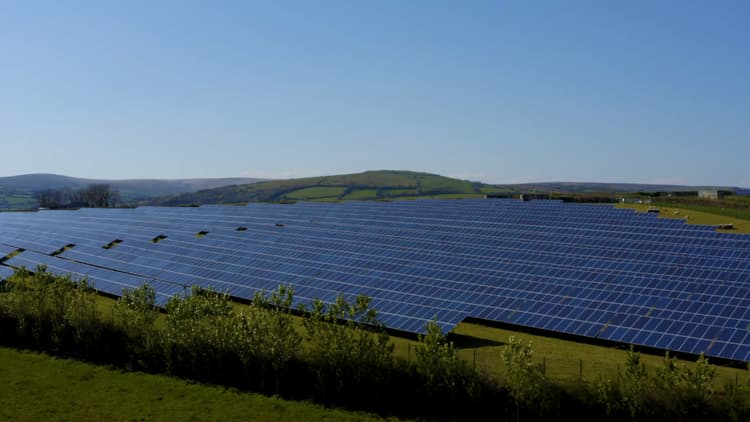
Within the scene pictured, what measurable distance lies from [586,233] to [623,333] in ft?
90.4

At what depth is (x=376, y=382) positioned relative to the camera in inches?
1275

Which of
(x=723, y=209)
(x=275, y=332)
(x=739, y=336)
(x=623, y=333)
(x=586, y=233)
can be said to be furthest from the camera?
(x=723, y=209)

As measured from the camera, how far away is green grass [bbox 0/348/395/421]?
3086 cm

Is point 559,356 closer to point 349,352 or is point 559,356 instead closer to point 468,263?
point 349,352

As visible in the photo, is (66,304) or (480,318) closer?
(66,304)

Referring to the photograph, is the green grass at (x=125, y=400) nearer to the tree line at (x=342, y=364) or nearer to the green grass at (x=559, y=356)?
the tree line at (x=342, y=364)

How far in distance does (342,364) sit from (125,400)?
40.8ft

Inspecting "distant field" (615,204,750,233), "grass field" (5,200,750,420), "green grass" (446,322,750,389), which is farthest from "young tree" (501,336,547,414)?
"distant field" (615,204,750,233)

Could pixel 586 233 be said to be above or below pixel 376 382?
above

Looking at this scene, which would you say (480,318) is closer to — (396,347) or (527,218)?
(396,347)

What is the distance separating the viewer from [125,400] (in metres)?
33.0

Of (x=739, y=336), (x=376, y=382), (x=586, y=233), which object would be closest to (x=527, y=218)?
(x=586, y=233)

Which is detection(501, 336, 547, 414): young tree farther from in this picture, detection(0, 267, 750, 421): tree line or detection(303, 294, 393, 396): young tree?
detection(303, 294, 393, 396): young tree

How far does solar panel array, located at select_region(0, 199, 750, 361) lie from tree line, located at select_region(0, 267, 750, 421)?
835 centimetres
